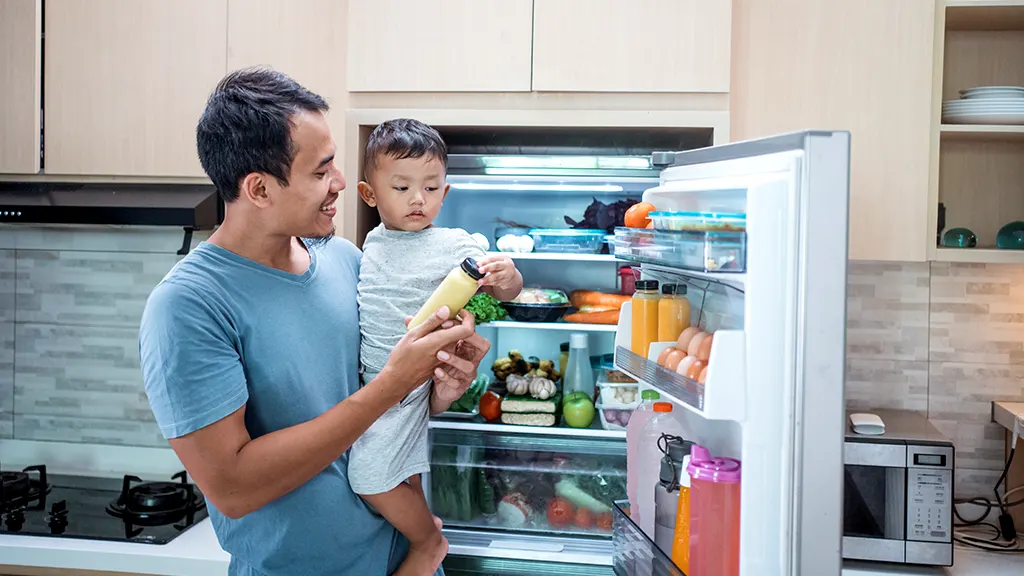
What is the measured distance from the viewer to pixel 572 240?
2.16m

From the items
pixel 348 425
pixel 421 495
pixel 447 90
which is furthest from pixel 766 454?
pixel 447 90

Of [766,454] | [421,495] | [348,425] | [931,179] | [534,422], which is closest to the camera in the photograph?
[766,454]

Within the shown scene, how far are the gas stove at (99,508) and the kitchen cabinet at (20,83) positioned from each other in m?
0.84

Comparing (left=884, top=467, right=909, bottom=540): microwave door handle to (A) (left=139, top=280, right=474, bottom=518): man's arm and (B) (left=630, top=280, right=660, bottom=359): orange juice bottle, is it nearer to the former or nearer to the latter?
(B) (left=630, top=280, right=660, bottom=359): orange juice bottle

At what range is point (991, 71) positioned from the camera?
225cm

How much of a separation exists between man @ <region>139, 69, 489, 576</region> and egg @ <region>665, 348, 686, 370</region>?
30cm

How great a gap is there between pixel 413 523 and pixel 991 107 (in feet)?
5.34

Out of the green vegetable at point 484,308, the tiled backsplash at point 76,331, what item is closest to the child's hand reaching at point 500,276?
the green vegetable at point 484,308

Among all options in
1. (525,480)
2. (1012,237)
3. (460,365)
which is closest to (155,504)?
(525,480)

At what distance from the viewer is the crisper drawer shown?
7.10 ft

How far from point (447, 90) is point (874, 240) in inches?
42.1

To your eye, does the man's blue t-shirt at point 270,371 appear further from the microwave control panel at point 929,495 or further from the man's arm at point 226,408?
the microwave control panel at point 929,495

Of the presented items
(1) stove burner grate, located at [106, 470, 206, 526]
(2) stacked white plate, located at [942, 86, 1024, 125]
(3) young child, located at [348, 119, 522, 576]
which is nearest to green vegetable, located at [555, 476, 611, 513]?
(3) young child, located at [348, 119, 522, 576]

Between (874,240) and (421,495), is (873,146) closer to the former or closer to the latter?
(874,240)
